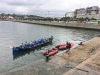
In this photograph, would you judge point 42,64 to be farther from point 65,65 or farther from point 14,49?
point 14,49

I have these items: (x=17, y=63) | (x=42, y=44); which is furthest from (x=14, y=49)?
(x=42, y=44)

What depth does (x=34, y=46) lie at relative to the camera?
93.6ft

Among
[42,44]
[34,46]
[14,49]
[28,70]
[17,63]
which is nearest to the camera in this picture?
[28,70]

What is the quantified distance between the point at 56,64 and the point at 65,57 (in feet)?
9.02

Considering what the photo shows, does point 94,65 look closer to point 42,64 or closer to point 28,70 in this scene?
point 42,64

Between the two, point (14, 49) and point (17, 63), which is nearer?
point (17, 63)

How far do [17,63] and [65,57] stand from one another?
298 inches

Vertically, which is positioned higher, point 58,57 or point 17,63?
point 58,57

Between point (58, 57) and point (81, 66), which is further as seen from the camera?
→ point (58, 57)

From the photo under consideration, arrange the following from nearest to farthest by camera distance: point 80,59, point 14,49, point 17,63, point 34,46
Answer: point 80,59
point 17,63
point 14,49
point 34,46

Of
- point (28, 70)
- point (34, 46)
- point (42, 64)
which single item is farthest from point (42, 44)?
point (28, 70)

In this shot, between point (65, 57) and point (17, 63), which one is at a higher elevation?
point (65, 57)

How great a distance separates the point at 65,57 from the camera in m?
19.0

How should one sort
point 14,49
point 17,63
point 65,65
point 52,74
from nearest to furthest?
point 52,74 → point 65,65 → point 17,63 → point 14,49
